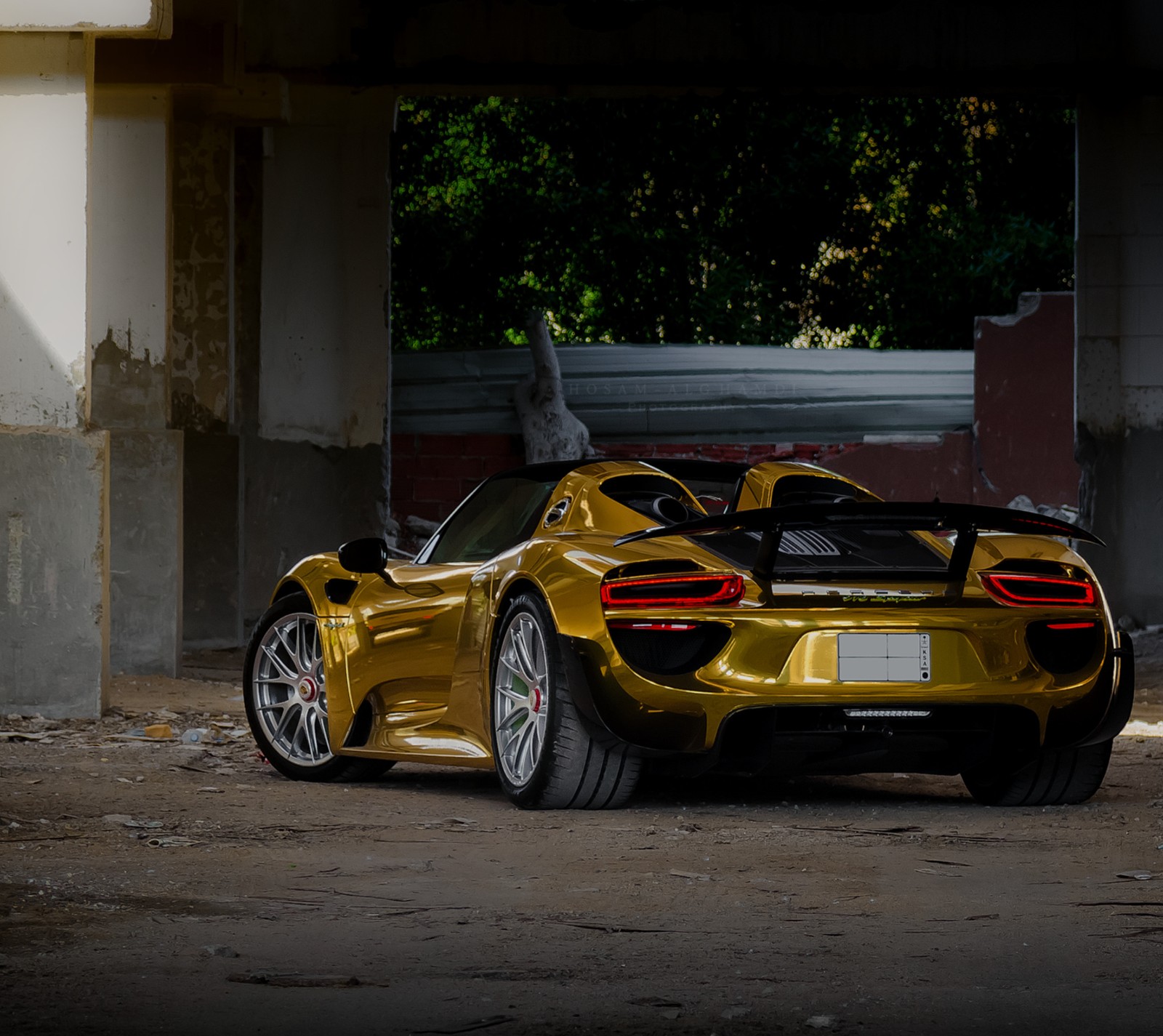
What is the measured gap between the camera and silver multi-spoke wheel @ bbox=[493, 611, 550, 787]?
6.18 m

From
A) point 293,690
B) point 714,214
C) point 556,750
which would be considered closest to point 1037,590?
point 556,750

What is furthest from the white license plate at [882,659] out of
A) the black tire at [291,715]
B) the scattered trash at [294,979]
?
the scattered trash at [294,979]

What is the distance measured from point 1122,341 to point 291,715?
10554mm

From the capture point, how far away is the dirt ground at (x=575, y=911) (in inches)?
138

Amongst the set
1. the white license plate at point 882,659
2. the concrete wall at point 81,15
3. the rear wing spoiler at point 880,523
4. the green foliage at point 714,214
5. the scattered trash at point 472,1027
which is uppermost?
the green foliage at point 714,214

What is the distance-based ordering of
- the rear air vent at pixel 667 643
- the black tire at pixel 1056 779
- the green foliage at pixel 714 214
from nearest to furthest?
the rear air vent at pixel 667 643 → the black tire at pixel 1056 779 → the green foliage at pixel 714 214

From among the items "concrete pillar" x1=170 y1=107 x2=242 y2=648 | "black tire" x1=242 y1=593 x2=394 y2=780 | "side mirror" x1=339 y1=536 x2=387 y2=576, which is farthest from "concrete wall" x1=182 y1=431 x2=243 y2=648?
"side mirror" x1=339 y1=536 x2=387 y2=576

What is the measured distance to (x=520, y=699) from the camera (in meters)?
6.31

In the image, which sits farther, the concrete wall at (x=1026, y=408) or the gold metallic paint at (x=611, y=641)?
the concrete wall at (x=1026, y=408)

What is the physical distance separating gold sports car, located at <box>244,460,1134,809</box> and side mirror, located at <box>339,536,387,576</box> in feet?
0.27

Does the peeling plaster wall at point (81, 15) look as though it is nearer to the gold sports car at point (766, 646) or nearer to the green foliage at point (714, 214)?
the gold sports car at point (766, 646)

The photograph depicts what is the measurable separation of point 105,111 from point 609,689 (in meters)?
8.53

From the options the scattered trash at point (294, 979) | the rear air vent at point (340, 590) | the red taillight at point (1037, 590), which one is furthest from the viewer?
the rear air vent at point (340, 590)

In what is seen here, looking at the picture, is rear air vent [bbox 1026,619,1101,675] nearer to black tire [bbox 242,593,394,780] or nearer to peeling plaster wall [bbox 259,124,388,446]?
black tire [bbox 242,593,394,780]
